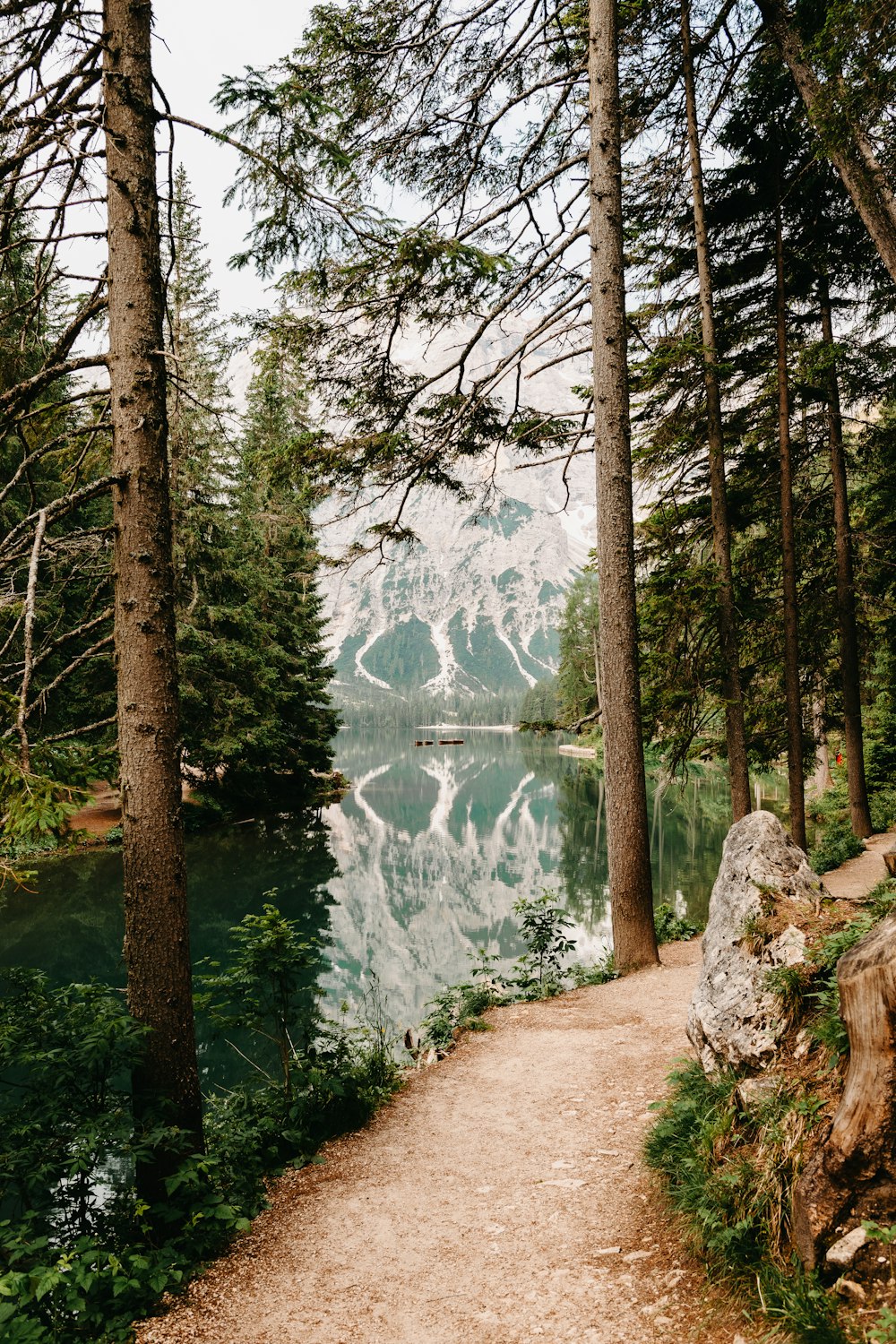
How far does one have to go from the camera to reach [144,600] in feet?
12.4

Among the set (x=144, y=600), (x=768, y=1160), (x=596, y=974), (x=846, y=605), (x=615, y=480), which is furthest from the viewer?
(x=846, y=605)

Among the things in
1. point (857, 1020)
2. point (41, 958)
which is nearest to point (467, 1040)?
point (857, 1020)

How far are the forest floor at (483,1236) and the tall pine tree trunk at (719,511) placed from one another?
512 centimetres

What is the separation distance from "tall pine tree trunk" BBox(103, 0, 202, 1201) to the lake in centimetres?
64

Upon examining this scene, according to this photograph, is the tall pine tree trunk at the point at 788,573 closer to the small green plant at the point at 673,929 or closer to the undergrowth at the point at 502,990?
the small green plant at the point at 673,929

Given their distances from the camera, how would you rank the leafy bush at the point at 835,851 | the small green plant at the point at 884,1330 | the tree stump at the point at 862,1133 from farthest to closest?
the leafy bush at the point at 835,851 < the tree stump at the point at 862,1133 < the small green plant at the point at 884,1330

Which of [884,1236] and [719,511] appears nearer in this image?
[884,1236]

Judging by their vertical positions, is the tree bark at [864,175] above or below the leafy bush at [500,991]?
Answer: above

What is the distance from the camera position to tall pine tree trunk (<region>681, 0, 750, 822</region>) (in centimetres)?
949

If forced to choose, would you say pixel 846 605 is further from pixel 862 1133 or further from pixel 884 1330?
pixel 884 1330

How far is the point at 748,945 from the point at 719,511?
7634mm

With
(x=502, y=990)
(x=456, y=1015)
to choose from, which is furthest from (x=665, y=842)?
(x=456, y=1015)

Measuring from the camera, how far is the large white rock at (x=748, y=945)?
3.09m

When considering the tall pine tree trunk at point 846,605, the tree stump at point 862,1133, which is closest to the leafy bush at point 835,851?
the tall pine tree trunk at point 846,605
